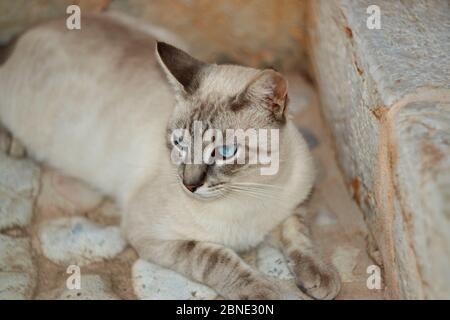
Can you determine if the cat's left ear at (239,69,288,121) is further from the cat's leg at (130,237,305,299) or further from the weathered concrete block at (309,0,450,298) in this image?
the cat's leg at (130,237,305,299)

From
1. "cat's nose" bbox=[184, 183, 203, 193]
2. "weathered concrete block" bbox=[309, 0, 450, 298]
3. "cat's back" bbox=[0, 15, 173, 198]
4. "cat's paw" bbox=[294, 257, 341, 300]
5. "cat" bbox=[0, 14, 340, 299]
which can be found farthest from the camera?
"cat's back" bbox=[0, 15, 173, 198]

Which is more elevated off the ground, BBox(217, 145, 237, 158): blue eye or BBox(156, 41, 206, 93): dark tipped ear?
BBox(156, 41, 206, 93): dark tipped ear

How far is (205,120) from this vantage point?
9.46 ft

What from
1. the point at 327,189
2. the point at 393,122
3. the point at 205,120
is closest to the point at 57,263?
the point at 205,120

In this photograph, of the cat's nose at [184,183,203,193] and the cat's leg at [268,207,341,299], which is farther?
the cat's leg at [268,207,341,299]

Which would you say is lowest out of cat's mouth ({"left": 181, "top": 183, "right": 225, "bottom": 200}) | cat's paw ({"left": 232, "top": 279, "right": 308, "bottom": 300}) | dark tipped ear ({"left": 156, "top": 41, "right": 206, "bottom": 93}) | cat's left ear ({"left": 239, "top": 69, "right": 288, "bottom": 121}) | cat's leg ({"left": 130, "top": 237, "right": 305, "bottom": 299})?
cat's paw ({"left": 232, "top": 279, "right": 308, "bottom": 300})

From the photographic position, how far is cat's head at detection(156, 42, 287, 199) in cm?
282

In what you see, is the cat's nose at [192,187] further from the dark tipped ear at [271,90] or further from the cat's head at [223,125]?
the dark tipped ear at [271,90]

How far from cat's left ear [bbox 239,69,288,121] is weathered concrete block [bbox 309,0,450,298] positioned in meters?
0.46

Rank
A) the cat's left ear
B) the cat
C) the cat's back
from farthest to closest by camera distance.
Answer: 1. the cat's back
2. the cat
3. the cat's left ear

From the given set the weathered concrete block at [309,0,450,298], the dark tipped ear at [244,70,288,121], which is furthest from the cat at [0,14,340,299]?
the weathered concrete block at [309,0,450,298]
